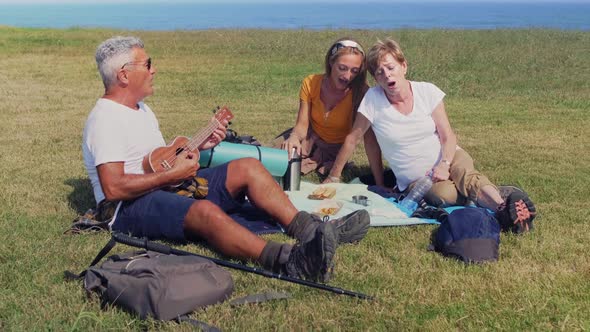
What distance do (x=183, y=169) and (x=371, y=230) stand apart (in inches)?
62.0

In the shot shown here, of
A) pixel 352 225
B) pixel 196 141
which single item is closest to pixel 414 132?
pixel 352 225

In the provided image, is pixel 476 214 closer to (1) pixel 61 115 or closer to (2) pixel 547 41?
(1) pixel 61 115

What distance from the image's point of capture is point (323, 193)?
5.96 meters

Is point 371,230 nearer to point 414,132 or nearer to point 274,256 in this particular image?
point 414,132

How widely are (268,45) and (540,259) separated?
20.3 meters

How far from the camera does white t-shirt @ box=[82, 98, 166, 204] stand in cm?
445

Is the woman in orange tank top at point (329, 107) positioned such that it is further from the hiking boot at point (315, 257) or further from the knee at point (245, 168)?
the hiking boot at point (315, 257)

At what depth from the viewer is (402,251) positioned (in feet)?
15.1

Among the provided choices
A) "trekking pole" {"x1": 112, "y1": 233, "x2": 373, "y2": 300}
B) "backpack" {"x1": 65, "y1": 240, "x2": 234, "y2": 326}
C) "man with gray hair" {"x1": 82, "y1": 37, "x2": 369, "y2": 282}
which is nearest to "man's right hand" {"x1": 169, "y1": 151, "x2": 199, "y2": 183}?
"man with gray hair" {"x1": 82, "y1": 37, "x2": 369, "y2": 282}

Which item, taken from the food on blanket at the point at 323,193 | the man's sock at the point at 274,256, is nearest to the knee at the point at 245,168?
the man's sock at the point at 274,256

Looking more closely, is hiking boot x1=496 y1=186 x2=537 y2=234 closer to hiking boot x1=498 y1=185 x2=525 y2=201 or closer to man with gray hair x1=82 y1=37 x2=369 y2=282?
hiking boot x1=498 y1=185 x2=525 y2=201

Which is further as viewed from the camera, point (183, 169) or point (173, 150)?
point (173, 150)

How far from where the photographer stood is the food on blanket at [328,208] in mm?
5489

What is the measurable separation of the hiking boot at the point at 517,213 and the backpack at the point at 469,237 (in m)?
0.22
